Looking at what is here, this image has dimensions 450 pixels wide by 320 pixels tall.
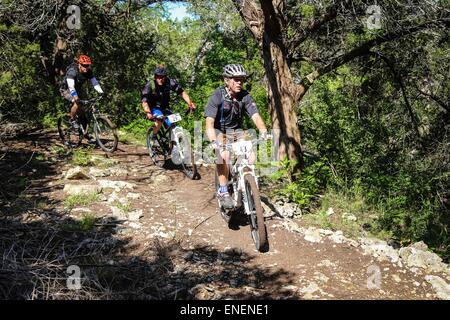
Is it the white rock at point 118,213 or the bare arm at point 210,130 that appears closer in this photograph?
the bare arm at point 210,130

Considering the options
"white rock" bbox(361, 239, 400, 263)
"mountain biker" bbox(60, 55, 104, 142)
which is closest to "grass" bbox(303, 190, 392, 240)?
"white rock" bbox(361, 239, 400, 263)

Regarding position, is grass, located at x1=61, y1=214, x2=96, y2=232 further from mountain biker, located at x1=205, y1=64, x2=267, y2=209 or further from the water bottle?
the water bottle

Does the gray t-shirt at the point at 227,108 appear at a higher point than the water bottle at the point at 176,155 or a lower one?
higher

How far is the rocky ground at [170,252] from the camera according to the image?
436cm

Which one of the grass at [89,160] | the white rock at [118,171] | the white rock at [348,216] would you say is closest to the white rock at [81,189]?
the white rock at [118,171]

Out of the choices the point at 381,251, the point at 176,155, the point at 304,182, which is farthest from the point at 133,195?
the point at 381,251

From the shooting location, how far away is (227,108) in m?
5.97

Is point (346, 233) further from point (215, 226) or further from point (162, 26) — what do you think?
point (162, 26)

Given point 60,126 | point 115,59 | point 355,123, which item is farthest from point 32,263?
point 115,59

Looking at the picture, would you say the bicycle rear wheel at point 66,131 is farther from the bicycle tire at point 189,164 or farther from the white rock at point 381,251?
the white rock at point 381,251

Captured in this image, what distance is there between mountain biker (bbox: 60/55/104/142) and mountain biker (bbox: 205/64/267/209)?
12.2ft

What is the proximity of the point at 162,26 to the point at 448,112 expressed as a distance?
12689 millimetres

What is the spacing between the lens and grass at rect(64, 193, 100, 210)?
6.39 m

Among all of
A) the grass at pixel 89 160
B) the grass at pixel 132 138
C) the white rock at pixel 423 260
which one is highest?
the grass at pixel 132 138
